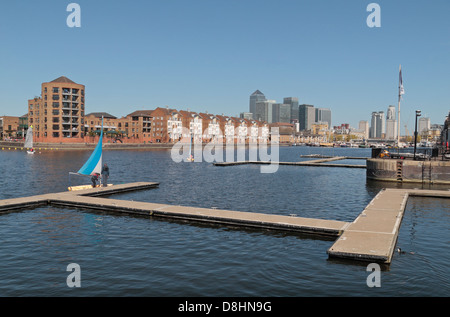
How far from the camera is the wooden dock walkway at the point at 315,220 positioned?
17.5m

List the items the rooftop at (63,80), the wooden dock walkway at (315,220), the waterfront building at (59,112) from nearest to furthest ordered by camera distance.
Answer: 1. the wooden dock walkway at (315,220)
2. the waterfront building at (59,112)
3. the rooftop at (63,80)

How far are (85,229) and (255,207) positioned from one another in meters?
13.8

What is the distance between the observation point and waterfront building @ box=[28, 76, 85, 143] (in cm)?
15838

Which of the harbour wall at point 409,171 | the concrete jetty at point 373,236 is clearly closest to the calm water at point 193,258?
the concrete jetty at point 373,236

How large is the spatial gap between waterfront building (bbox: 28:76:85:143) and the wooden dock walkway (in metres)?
137

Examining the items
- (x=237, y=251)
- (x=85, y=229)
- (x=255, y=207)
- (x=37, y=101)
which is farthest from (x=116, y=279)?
(x=37, y=101)

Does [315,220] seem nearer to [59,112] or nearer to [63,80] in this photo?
[59,112]

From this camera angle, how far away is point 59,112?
15875 cm

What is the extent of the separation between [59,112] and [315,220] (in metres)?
155

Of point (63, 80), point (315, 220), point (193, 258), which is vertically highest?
point (63, 80)

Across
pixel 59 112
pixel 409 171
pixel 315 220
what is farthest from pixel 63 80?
pixel 315 220

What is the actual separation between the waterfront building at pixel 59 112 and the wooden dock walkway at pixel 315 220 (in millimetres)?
136741

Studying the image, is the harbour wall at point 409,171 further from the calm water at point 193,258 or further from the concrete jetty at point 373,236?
the concrete jetty at point 373,236
